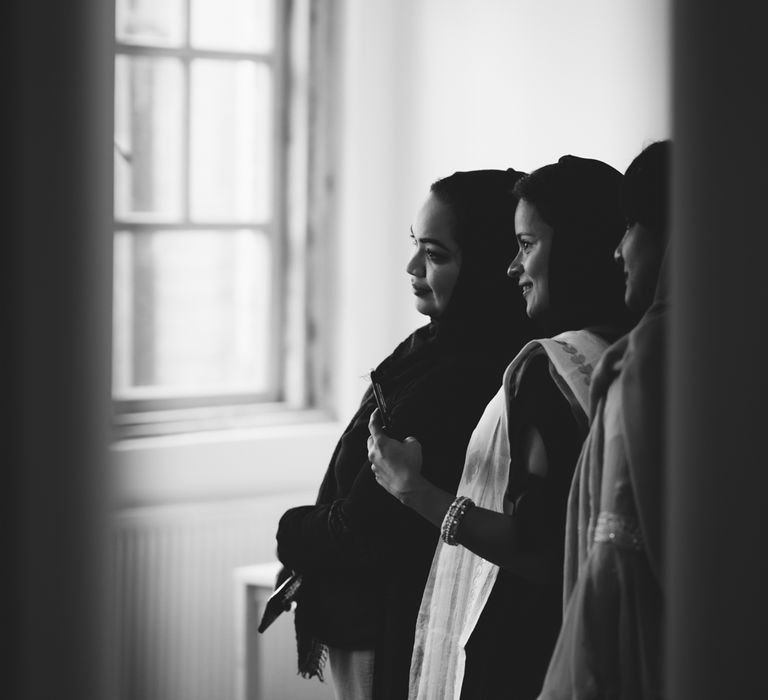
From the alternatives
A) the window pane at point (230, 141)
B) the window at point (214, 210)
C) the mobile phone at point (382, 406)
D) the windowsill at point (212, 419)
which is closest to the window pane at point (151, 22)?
the window at point (214, 210)

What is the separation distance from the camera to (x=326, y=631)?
159cm

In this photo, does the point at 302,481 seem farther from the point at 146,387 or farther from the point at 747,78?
the point at 747,78

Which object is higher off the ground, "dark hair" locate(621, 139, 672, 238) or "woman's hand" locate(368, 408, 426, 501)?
"dark hair" locate(621, 139, 672, 238)

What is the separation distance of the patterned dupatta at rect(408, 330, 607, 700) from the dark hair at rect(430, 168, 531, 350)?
23 centimetres

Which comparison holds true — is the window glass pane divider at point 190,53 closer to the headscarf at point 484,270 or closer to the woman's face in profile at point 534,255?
the headscarf at point 484,270

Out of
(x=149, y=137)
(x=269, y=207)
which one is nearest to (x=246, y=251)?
(x=269, y=207)

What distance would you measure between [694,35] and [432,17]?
2.51 meters

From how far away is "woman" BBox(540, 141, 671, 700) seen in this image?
0.97m

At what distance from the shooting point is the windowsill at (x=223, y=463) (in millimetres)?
2936

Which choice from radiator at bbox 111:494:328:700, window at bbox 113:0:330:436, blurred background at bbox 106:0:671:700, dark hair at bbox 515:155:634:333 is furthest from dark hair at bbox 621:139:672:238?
window at bbox 113:0:330:436

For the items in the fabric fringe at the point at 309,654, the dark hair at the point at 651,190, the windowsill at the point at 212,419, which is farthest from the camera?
the windowsill at the point at 212,419

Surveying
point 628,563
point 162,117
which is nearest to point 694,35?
point 628,563

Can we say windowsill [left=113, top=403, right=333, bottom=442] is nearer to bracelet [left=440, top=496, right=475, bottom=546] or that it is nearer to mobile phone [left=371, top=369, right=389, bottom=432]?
mobile phone [left=371, top=369, right=389, bottom=432]

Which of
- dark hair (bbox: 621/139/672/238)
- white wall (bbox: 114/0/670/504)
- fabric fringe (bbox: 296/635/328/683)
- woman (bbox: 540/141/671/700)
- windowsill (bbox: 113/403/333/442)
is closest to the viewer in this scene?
woman (bbox: 540/141/671/700)
